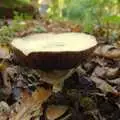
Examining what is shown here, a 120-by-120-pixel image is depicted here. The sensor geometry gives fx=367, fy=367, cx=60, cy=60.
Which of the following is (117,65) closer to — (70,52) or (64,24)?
(70,52)

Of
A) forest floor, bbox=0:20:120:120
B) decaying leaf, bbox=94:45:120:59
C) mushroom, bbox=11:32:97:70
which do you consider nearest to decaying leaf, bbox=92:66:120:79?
forest floor, bbox=0:20:120:120

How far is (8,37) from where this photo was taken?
122 inches

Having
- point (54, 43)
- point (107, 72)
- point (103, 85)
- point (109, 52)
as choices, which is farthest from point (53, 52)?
point (109, 52)

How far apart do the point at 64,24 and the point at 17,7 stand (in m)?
0.87

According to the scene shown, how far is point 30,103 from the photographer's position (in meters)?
1.88

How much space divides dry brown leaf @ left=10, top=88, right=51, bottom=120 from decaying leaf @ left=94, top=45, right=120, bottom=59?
742mm

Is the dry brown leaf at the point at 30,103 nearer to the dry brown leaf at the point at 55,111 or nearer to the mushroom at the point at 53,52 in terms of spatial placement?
the dry brown leaf at the point at 55,111

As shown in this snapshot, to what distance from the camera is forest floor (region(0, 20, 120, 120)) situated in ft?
6.09

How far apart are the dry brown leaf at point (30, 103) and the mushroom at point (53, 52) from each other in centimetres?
20

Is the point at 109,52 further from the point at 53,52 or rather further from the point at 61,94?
the point at 53,52

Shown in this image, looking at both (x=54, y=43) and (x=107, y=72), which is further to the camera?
(x=107, y=72)

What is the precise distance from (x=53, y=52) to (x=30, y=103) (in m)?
0.34

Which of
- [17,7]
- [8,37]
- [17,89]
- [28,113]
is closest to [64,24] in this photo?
[17,7]

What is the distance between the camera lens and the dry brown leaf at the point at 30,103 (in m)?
1.83
